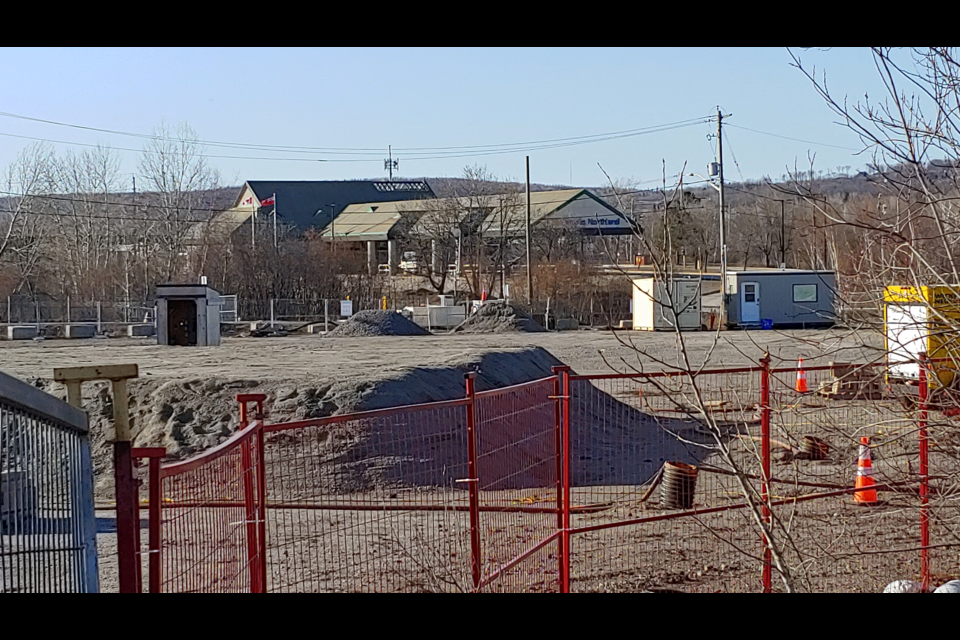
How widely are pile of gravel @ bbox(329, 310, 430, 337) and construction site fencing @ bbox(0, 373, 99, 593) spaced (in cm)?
3712

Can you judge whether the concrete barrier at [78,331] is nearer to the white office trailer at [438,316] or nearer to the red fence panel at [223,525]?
the white office trailer at [438,316]

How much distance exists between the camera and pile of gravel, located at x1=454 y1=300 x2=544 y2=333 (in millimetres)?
45844

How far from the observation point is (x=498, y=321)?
46.2 metres

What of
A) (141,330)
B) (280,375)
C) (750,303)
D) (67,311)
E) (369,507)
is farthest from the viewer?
(67,311)

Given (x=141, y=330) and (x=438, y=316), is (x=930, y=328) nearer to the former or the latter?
(x=141, y=330)

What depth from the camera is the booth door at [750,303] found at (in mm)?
45438

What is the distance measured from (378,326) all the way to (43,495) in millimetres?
37812

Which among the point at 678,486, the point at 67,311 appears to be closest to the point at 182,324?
the point at 67,311

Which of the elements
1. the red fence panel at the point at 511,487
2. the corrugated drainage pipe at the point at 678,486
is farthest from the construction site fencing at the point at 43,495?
the corrugated drainage pipe at the point at 678,486

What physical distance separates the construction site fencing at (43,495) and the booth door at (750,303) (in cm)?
4312

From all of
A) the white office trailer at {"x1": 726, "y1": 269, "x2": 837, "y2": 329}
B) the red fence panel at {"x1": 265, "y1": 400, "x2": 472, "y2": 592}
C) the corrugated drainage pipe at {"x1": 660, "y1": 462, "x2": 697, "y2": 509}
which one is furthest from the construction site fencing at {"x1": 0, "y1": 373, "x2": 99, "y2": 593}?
the white office trailer at {"x1": 726, "y1": 269, "x2": 837, "y2": 329}
